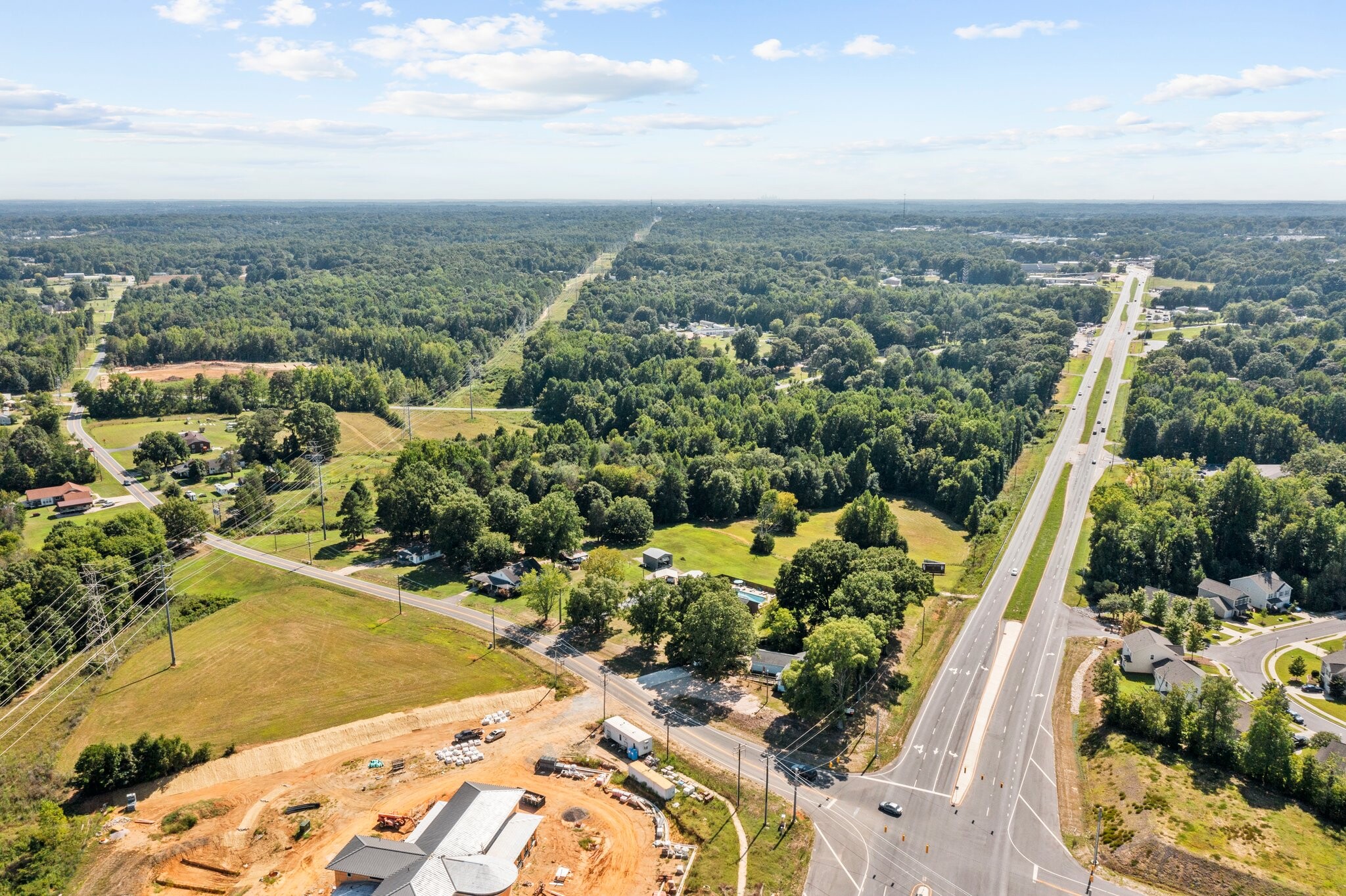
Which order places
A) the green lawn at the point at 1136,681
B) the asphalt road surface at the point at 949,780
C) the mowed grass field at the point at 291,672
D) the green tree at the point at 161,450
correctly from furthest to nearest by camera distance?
the green tree at the point at 161,450 → the green lawn at the point at 1136,681 → the mowed grass field at the point at 291,672 → the asphalt road surface at the point at 949,780

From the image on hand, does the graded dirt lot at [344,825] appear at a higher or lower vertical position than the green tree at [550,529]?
lower

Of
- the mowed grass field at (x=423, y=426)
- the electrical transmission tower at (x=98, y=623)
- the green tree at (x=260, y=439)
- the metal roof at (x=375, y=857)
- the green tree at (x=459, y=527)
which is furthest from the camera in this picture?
the mowed grass field at (x=423, y=426)

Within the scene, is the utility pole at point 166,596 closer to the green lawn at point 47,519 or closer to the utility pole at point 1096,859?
the green lawn at point 47,519

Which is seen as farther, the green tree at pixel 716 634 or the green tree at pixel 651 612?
the green tree at pixel 651 612

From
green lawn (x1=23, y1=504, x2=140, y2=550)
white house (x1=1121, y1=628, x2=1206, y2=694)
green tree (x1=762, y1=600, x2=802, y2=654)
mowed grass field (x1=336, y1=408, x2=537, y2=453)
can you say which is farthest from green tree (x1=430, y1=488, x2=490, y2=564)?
white house (x1=1121, y1=628, x2=1206, y2=694)

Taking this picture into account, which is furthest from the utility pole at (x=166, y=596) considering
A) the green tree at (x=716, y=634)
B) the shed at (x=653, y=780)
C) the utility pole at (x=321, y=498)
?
the green tree at (x=716, y=634)

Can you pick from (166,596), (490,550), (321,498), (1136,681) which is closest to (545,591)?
(490,550)

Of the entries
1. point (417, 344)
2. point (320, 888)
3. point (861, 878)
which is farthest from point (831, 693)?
point (417, 344)

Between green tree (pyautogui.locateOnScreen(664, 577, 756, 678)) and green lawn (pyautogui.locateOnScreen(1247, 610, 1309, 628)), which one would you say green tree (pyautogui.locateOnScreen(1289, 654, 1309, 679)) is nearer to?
green lawn (pyautogui.locateOnScreen(1247, 610, 1309, 628))
